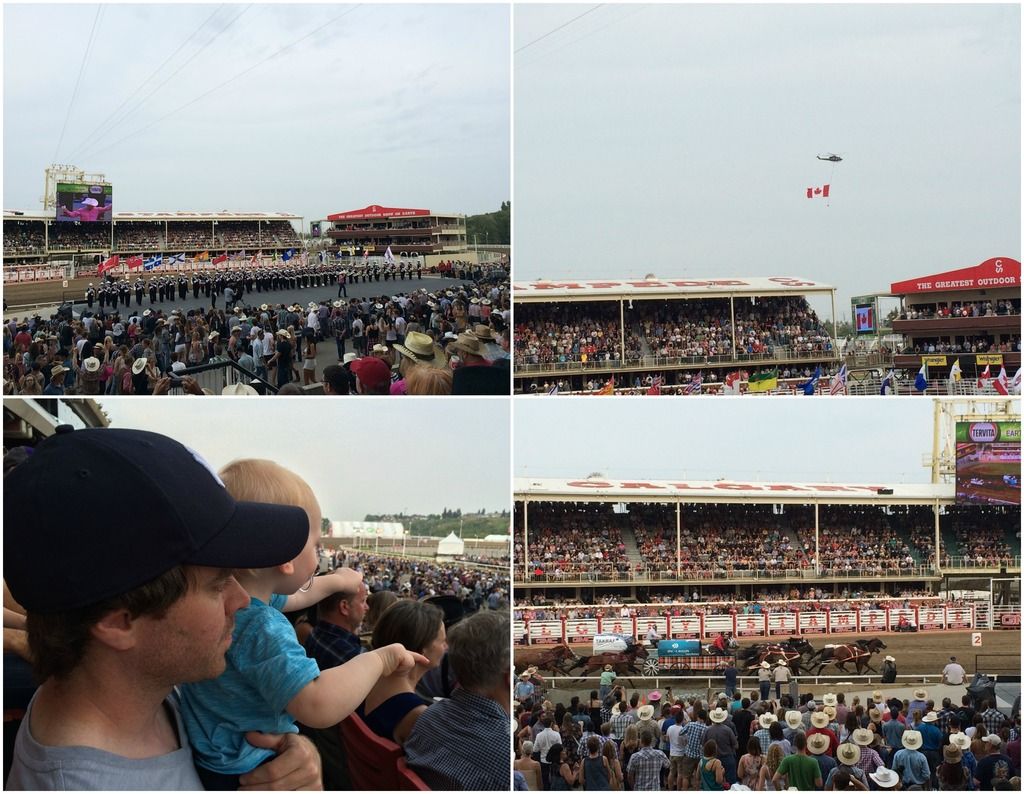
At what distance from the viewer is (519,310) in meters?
15.6

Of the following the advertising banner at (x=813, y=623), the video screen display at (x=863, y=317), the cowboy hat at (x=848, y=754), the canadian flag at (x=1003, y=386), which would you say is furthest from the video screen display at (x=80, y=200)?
the video screen display at (x=863, y=317)

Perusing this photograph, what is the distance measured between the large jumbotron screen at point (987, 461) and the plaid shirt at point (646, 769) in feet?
19.4

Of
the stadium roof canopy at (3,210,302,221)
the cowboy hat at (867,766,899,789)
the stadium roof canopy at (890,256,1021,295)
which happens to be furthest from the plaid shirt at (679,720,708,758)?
the stadium roof canopy at (890,256,1021,295)

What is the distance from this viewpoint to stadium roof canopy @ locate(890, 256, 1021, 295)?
18422 millimetres

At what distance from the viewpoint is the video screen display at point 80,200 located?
31.1 ft

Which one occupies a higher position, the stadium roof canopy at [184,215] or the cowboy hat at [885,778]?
the stadium roof canopy at [184,215]

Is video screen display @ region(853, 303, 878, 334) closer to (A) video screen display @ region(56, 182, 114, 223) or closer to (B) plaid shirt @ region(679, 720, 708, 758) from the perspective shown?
(A) video screen display @ region(56, 182, 114, 223)

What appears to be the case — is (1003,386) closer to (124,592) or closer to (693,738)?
(693,738)

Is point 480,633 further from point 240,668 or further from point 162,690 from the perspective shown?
point 162,690

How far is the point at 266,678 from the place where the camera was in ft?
4.83

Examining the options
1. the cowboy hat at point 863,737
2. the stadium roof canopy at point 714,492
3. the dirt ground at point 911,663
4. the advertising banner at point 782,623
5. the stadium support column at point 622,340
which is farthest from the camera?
the stadium support column at point 622,340

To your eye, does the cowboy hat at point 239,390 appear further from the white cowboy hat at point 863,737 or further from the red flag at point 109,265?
the red flag at point 109,265

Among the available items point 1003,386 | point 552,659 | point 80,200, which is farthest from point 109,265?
point 1003,386

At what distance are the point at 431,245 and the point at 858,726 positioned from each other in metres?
7.92
